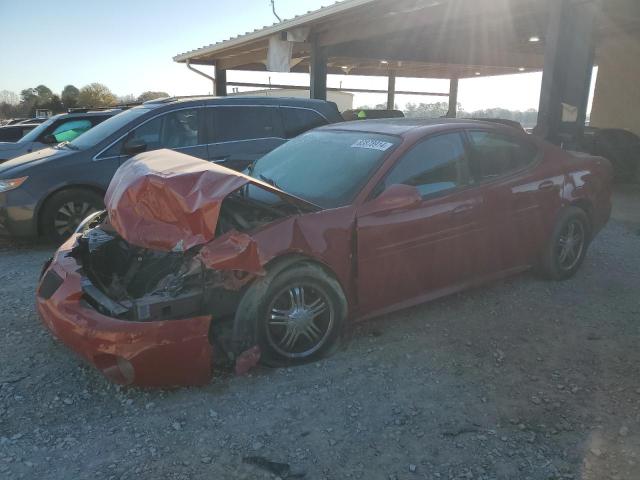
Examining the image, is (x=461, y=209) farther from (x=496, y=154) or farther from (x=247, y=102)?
(x=247, y=102)

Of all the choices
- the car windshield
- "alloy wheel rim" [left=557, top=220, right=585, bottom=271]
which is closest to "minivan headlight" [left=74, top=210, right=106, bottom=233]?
the car windshield

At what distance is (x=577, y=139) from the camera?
7684mm

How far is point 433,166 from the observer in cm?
403

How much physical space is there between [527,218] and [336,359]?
2198 mm

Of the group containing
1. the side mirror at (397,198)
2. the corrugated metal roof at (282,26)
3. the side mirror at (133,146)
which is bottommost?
the side mirror at (397,198)

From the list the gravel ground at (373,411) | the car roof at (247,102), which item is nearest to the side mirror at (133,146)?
the car roof at (247,102)

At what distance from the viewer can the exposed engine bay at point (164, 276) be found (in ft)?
9.85

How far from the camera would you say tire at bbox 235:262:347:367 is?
3.18 m

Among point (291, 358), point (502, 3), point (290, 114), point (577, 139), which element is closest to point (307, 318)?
point (291, 358)

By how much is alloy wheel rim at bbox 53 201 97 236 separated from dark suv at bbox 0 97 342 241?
0.4 inches

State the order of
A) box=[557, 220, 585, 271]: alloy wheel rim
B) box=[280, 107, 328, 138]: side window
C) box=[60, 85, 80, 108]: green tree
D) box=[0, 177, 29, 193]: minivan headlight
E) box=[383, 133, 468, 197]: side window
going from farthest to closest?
box=[60, 85, 80, 108]: green tree, box=[280, 107, 328, 138]: side window, box=[0, 177, 29, 193]: minivan headlight, box=[557, 220, 585, 271]: alloy wheel rim, box=[383, 133, 468, 197]: side window

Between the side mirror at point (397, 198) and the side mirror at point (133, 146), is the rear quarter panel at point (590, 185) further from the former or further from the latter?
the side mirror at point (133, 146)

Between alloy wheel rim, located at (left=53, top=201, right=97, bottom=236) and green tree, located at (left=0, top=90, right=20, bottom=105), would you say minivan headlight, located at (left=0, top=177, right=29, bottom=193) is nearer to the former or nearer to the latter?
alloy wheel rim, located at (left=53, top=201, right=97, bottom=236)

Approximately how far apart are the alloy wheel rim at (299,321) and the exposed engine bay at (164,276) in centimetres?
28
